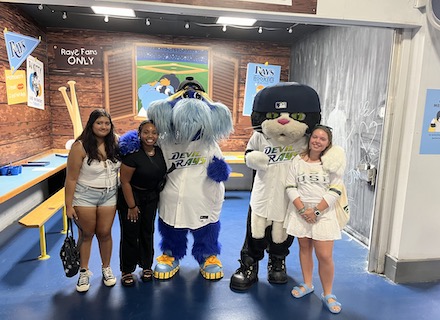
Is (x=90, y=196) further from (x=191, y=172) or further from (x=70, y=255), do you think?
(x=191, y=172)

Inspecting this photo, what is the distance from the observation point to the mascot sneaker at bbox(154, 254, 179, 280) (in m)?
2.57

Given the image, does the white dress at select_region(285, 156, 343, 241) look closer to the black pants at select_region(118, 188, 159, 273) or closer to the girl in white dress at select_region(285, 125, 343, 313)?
the girl in white dress at select_region(285, 125, 343, 313)

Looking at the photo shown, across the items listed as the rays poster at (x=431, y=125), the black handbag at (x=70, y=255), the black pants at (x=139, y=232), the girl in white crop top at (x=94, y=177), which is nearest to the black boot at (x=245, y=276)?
the black pants at (x=139, y=232)

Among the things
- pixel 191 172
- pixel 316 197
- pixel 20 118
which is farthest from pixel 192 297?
pixel 20 118

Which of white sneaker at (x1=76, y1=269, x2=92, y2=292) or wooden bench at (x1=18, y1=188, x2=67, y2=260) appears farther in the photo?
wooden bench at (x1=18, y1=188, x2=67, y2=260)

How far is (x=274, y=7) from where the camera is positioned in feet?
7.22

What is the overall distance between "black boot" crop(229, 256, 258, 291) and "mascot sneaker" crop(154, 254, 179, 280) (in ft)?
1.47

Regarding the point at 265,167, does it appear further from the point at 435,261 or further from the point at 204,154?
the point at 435,261

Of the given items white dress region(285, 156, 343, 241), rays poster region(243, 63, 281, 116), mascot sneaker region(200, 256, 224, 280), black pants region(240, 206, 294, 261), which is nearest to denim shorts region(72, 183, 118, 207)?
mascot sneaker region(200, 256, 224, 280)

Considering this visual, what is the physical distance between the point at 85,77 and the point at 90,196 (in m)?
3.40

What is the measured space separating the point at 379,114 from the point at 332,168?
1416 millimetres

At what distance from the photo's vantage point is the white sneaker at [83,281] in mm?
2381

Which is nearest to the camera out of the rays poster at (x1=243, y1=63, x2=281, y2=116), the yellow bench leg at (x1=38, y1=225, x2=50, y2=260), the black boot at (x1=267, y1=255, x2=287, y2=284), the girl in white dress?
the girl in white dress

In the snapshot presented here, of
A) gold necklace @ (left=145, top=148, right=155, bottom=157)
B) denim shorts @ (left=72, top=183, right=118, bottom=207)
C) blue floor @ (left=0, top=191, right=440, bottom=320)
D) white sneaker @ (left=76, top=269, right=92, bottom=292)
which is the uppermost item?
gold necklace @ (left=145, top=148, right=155, bottom=157)
